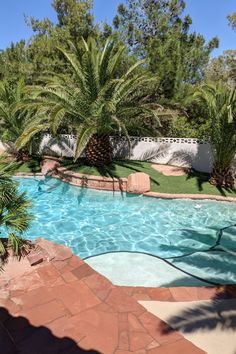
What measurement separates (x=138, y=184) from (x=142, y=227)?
3079 mm

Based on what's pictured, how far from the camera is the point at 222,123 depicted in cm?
1248

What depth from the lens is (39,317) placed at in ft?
15.9

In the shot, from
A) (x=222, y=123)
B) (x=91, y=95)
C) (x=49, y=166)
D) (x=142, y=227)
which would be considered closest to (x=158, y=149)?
(x=222, y=123)

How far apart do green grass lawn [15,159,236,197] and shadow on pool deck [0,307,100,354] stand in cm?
913

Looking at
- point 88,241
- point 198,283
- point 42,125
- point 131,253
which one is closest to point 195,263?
point 198,283

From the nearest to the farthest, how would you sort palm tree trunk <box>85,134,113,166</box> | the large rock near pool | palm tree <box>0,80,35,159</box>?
1. the large rock near pool
2. palm tree trunk <box>85,134,113,166</box>
3. palm tree <box>0,80,35,159</box>

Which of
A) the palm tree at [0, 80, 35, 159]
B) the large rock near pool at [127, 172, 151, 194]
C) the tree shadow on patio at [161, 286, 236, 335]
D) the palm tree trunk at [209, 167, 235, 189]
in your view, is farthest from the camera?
the palm tree at [0, 80, 35, 159]

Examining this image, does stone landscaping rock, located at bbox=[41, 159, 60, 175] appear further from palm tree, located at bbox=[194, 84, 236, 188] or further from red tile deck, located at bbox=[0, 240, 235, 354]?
red tile deck, located at bbox=[0, 240, 235, 354]

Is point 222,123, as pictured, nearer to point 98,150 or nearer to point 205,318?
point 98,150

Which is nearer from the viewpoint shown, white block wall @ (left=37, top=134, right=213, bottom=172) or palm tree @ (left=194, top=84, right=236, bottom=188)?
palm tree @ (left=194, top=84, right=236, bottom=188)

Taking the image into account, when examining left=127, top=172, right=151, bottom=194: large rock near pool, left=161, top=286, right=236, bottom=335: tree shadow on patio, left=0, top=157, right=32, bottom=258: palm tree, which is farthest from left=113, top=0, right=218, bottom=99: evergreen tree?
left=161, top=286, right=236, bottom=335: tree shadow on patio

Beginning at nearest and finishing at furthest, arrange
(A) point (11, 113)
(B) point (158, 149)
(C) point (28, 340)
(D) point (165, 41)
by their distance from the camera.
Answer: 1. (C) point (28, 340)
2. (A) point (11, 113)
3. (B) point (158, 149)
4. (D) point (165, 41)

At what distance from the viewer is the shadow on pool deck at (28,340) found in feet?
13.8

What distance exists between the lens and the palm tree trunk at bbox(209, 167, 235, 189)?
13.6m
